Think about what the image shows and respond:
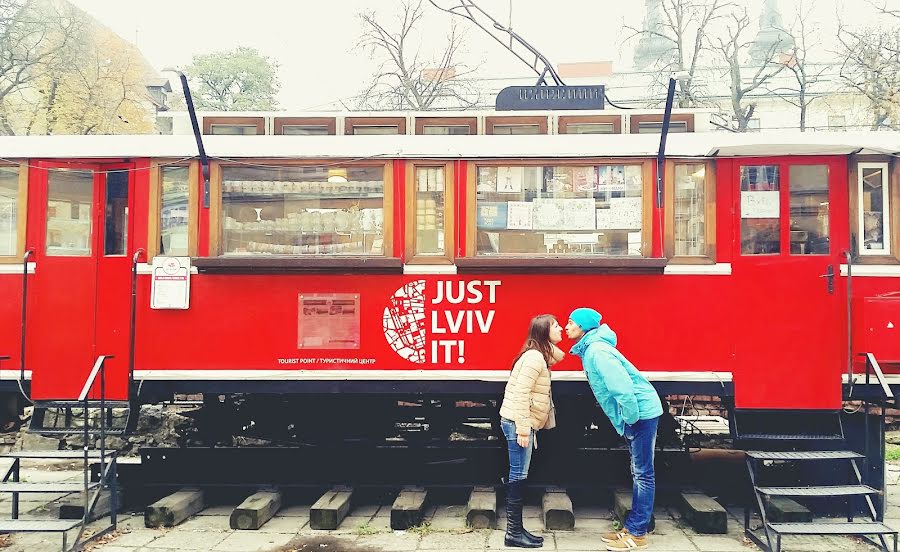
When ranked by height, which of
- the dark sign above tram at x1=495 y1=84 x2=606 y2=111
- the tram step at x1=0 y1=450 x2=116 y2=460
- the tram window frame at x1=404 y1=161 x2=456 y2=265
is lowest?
the tram step at x1=0 y1=450 x2=116 y2=460

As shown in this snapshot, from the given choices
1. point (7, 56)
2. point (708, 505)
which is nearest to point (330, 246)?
point (708, 505)

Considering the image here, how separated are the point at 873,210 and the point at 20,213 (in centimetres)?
740

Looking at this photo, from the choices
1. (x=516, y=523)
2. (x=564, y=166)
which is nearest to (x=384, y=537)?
(x=516, y=523)

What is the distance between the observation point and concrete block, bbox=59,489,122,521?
6145 millimetres

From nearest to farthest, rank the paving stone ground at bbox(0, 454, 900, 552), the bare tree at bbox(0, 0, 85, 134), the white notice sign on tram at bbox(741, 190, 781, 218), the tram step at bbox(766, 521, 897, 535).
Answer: the tram step at bbox(766, 521, 897, 535) < the paving stone ground at bbox(0, 454, 900, 552) < the white notice sign on tram at bbox(741, 190, 781, 218) < the bare tree at bbox(0, 0, 85, 134)

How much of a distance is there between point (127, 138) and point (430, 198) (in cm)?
276

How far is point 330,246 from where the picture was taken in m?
6.27

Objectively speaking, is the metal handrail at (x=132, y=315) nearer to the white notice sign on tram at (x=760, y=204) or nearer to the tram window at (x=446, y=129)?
the tram window at (x=446, y=129)

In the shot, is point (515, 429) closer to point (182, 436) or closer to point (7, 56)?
point (182, 436)

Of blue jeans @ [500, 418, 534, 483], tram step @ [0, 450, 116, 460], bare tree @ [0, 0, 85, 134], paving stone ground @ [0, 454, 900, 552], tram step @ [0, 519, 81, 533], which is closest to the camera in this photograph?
tram step @ [0, 519, 81, 533]

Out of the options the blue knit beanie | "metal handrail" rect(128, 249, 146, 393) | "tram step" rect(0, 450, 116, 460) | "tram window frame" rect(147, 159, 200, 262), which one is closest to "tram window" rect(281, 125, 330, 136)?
"tram window frame" rect(147, 159, 200, 262)

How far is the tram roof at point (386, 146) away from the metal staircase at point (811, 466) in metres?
2.29

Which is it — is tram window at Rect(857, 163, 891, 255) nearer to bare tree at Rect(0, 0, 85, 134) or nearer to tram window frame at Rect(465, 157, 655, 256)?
tram window frame at Rect(465, 157, 655, 256)

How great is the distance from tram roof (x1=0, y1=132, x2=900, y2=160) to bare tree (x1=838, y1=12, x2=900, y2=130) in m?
14.5
